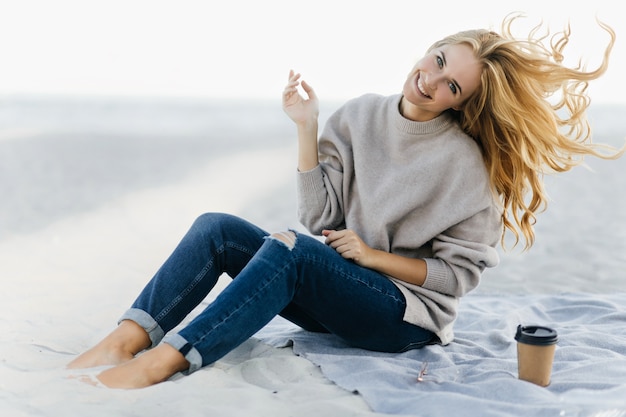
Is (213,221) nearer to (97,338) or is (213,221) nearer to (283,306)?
(283,306)

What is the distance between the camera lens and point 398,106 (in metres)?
2.55

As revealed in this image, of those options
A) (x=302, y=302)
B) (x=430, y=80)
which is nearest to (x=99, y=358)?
(x=302, y=302)

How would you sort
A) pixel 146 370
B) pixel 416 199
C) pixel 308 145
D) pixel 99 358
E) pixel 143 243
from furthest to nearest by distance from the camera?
pixel 143 243 → pixel 308 145 → pixel 416 199 → pixel 99 358 → pixel 146 370

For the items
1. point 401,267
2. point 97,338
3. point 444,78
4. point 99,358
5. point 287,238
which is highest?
point 444,78

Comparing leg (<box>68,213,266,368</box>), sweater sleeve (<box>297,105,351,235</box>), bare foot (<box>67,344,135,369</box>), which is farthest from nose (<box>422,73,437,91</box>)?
bare foot (<box>67,344,135,369</box>)

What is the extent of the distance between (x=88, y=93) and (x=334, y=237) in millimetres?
18396

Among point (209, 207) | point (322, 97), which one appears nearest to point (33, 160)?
point (209, 207)

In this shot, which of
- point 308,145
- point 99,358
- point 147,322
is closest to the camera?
point 99,358

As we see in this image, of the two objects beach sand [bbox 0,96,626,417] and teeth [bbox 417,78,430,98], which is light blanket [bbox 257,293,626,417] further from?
teeth [bbox 417,78,430,98]

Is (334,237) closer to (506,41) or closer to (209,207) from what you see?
(506,41)

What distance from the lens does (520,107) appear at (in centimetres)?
240

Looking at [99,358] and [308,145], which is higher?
[308,145]

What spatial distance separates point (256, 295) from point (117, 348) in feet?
1.48

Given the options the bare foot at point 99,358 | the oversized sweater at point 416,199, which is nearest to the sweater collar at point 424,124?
the oversized sweater at point 416,199
